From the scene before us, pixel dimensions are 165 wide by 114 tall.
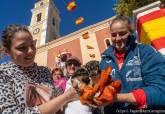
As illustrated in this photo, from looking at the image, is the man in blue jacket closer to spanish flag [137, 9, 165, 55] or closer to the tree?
spanish flag [137, 9, 165, 55]

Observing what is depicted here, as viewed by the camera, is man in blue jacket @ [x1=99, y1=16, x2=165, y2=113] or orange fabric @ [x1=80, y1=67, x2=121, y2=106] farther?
man in blue jacket @ [x1=99, y1=16, x2=165, y2=113]

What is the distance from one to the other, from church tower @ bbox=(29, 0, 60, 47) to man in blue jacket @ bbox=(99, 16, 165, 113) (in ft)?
118

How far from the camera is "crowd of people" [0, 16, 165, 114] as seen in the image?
1.75m

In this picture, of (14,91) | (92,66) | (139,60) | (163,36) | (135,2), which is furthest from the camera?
(135,2)

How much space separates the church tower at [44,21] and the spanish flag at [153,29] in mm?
34622

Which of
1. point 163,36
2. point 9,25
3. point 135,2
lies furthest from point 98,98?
point 135,2

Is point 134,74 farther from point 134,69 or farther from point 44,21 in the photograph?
point 44,21

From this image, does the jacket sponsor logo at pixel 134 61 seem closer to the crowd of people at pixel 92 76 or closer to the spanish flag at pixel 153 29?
the crowd of people at pixel 92 76

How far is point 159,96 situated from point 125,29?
27.9 inches

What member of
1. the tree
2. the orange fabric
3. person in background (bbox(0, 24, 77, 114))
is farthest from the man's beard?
the tree

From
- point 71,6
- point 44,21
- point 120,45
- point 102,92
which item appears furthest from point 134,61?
point 44,21

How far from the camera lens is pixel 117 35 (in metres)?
2.20

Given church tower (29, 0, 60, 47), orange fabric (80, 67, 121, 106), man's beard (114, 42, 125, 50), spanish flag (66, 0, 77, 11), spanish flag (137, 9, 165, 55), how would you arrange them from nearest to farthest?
orange fabric (80, 67, 121, 106) < man's beard (114, 42, 125, 50) < spanish flag (137, 9, 165, 55) < spanish flag (66, 0, 77, 11) < church tower (29, 0, 60, 47)

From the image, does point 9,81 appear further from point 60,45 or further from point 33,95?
point 60,45
